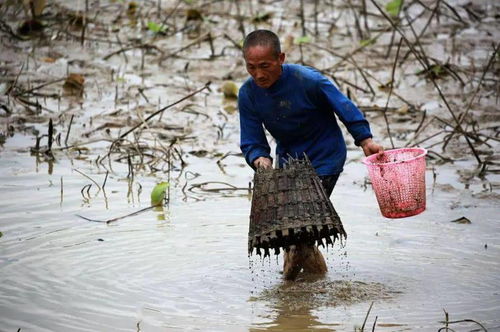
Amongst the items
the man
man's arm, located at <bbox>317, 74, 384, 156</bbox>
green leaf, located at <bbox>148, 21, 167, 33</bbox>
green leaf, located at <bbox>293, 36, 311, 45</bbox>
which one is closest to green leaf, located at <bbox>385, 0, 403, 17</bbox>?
green leaf, located at <bbox>293, 36, 311, 45</bbox>

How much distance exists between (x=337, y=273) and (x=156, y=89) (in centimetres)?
451

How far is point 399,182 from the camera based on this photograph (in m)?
4.14

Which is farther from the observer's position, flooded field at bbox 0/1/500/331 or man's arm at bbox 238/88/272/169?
man's arm at bbox 238/88/272/169

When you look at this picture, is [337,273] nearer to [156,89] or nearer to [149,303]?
[149,303]

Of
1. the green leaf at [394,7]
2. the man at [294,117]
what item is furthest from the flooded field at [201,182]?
the man at [294,117]

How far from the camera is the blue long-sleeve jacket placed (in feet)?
14.1

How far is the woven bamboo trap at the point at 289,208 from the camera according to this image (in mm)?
3867

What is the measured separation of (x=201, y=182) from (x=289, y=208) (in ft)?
8.55

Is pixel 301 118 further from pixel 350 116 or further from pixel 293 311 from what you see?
pixel 293 311

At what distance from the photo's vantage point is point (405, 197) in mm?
4180

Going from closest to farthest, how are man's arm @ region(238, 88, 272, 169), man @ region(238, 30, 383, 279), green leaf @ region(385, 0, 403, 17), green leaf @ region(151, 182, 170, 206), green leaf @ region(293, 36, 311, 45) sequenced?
man @ region(238, 30, 383, 279) → man's arm @ region(238, 88, 272, 169) → green leaf @ region(151, 182, 170, 206) → green leaf @ region(293, 36, 311, 45) → green leaf @ region(385, 0, 403, 17)

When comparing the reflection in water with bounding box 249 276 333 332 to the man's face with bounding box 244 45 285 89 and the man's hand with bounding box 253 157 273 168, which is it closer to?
the man's hand with bounding box 253 157 273 168

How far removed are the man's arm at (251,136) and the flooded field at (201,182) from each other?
609 mm

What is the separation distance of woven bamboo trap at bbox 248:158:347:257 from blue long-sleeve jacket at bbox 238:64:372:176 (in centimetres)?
46
